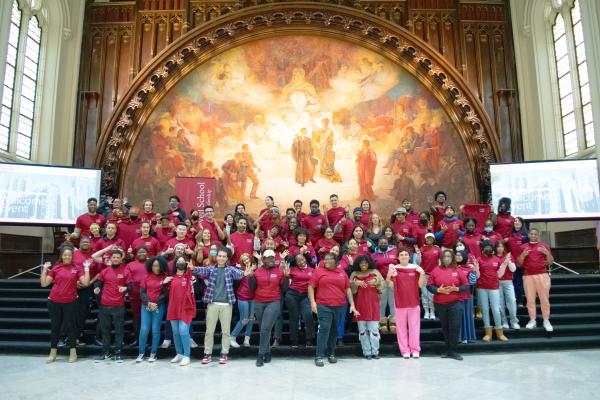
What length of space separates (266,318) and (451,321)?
3.10 meters

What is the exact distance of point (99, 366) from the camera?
7.48 m

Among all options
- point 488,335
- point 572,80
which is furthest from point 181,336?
point 572,80

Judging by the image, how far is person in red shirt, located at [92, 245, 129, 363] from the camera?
8.00m

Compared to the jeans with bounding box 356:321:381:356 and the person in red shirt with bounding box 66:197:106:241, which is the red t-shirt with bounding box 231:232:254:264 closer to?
the jeans with bounding box 356:321:381:356

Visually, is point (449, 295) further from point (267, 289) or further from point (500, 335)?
point (267, 289)

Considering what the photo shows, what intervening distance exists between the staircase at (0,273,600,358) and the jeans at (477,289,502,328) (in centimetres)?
36

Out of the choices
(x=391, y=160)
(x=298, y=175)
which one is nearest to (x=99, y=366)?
(x=298, y=175)

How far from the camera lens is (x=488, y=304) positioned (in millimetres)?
8898

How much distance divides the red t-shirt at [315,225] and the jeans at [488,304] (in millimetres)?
3401

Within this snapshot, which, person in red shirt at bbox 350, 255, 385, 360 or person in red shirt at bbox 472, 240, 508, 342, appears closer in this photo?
person in red shirt at bbox 350, 255, 385, 360

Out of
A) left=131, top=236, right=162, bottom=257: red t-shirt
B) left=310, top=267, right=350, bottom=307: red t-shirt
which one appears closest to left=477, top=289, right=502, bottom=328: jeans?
left=310, top=267, right=350, bottom=307: red t-shirt

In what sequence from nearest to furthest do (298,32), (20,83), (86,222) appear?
(86,222) < (20,83) < (298,32)

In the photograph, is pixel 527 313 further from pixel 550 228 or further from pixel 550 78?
pixel 550 78

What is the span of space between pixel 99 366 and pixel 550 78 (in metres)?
15.8
